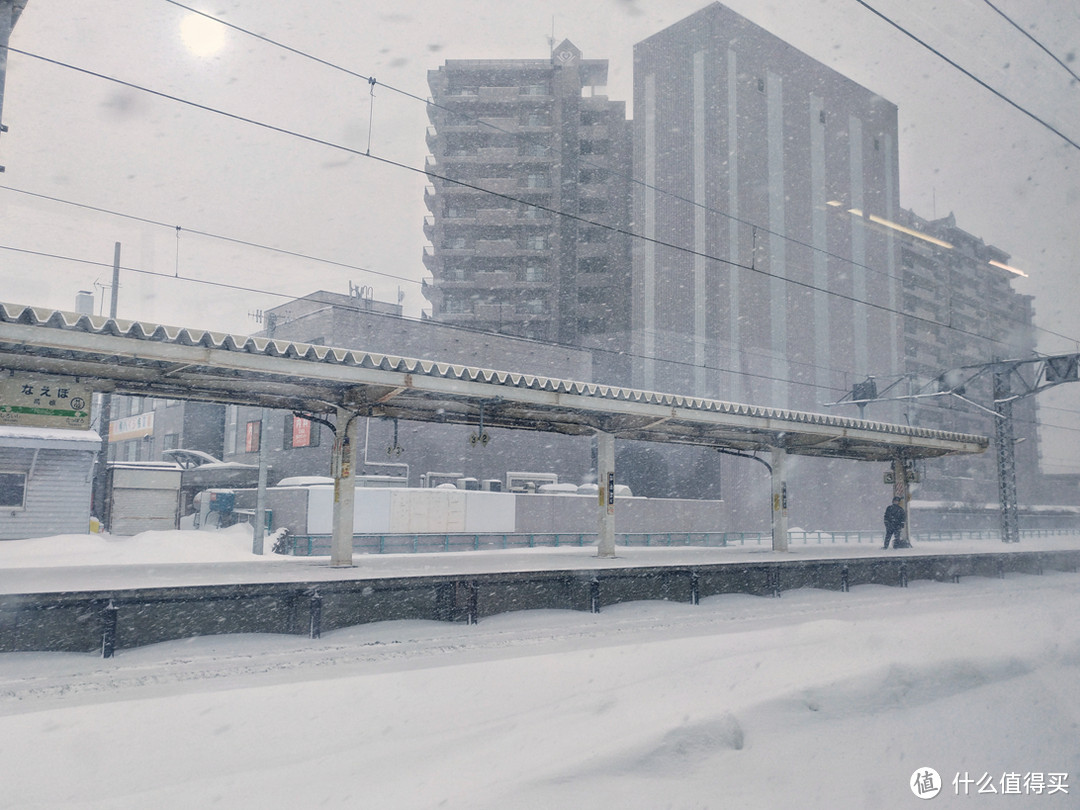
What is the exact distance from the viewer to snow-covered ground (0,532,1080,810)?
15.0 feet

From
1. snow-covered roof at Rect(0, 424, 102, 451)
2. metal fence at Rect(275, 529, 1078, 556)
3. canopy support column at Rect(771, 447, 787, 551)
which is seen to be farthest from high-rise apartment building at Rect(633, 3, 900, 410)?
snow-covered roof at Rect(0, 424, 102, 451)

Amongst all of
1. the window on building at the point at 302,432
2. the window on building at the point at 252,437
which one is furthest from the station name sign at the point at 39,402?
the window on building at the point at 252,437

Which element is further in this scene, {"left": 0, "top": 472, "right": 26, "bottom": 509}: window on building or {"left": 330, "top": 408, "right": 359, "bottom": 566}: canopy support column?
{"left": 0, "top": 472, "right": 26, "bottom": 509}: window on building

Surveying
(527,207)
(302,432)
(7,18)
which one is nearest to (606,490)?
(7,18)

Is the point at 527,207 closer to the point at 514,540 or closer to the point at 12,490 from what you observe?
the point at 514,540

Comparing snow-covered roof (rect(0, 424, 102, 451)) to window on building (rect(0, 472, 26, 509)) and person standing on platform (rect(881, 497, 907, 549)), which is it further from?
person standing on platform (rect(881, 497, 907, 549))

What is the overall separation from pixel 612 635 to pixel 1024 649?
15.4 ft

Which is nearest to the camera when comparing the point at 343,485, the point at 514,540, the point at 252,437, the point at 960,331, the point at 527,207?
the point at 343,485

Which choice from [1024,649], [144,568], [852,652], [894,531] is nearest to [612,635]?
[852,652]

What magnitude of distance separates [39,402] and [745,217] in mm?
42674

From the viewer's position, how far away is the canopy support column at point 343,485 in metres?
13.4

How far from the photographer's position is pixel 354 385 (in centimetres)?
1262

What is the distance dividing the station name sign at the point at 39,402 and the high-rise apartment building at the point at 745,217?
120ft

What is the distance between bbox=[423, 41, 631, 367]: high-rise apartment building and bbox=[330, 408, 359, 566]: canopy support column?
3998cm
